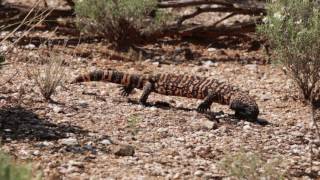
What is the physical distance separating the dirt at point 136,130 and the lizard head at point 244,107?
112 millimetres

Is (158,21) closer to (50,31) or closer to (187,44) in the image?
(187,44)

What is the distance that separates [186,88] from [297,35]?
135 centimetres

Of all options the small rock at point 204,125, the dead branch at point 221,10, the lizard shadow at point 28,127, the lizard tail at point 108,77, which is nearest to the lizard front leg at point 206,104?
the small rock at point 204,125

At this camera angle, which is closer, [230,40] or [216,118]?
[216,118]

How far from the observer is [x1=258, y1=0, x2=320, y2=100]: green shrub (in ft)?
22.6

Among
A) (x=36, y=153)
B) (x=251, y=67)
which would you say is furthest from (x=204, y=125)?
(x=251, y=67)

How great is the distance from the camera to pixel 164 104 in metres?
7.00

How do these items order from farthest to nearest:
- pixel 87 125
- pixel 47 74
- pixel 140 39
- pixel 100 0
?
pixel 140 39, pixel 100 0, pixel 47 74, pixel 87 125

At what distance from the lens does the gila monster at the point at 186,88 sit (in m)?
6.76

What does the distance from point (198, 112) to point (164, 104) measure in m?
0.42

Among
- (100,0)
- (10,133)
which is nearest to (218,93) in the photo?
(10,133)

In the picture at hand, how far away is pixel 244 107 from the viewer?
6.61 metres

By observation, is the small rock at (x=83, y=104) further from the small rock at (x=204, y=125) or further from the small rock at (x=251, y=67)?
the small rock at (x=251, y=67)

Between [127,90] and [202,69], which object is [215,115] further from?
[202,69]
